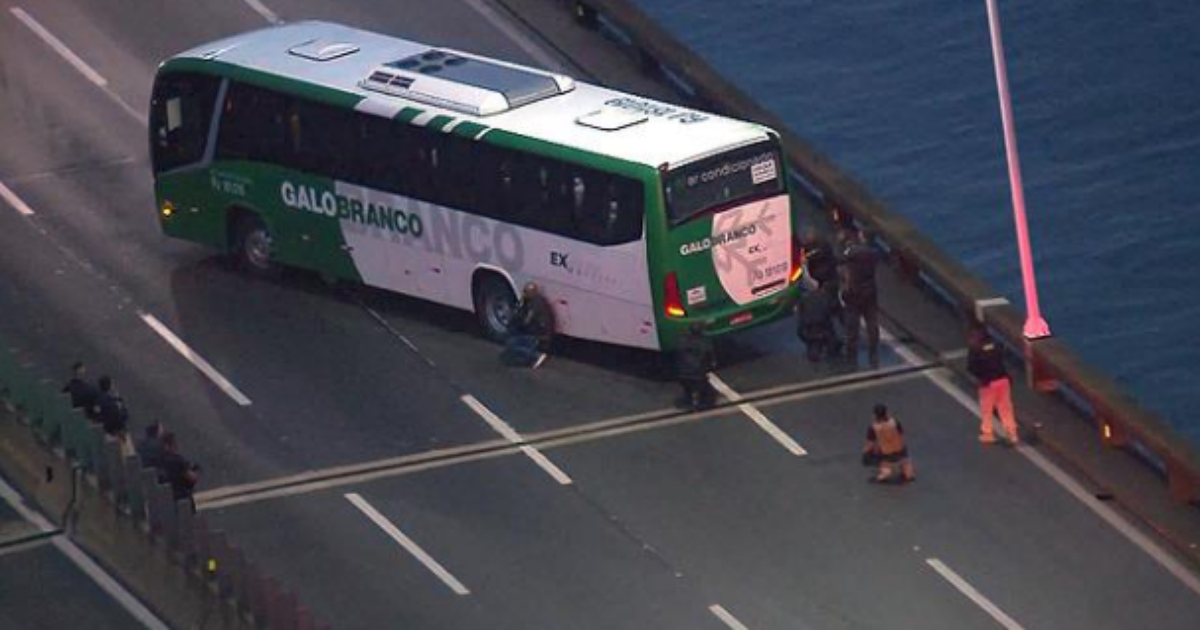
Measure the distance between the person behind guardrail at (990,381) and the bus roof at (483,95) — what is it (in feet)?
13.2

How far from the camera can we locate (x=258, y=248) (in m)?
44.1

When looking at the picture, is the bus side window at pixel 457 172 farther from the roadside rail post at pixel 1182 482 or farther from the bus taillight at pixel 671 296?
the roadside rail post at pixel 1182 482

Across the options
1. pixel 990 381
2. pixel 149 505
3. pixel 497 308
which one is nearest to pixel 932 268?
pixel 990 381

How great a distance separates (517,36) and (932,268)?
10.9m

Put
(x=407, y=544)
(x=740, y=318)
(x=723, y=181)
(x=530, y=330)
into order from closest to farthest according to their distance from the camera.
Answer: (x=407, y=544)
(x=723, y=181)
(x=740, y=318)
(x=530, y=330)

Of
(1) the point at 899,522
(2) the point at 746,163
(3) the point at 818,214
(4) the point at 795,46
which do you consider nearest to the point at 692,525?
(1) the point at 899,522

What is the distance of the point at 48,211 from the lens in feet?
150

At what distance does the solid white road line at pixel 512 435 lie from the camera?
3824 cm

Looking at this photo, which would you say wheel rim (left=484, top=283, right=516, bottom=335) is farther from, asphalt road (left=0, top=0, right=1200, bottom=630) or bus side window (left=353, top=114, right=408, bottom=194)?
bus side window (left=353, top=114, right=408, bottom=194)

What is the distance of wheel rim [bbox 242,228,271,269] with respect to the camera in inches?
1730

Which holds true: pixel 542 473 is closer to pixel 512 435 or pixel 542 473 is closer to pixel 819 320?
pixel 512 435

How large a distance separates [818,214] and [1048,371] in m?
6.19

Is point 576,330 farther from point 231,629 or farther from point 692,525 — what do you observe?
point 231,629

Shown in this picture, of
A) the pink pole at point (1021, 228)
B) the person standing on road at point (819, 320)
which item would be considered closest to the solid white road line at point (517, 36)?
the pink pole at point (1021, 228)
